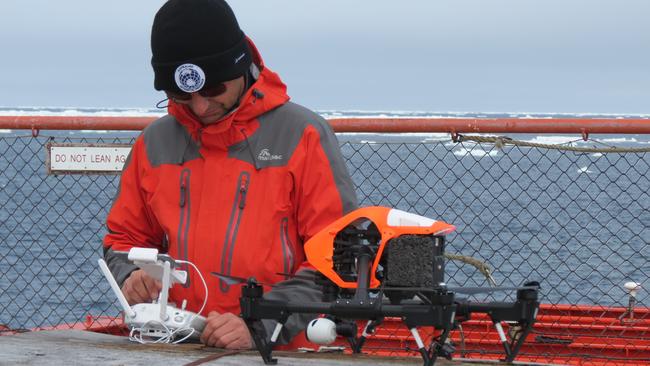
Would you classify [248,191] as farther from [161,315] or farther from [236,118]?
[161,315]

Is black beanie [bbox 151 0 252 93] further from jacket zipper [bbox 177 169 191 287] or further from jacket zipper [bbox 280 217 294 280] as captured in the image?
jacket zipper [bbox 280 217 294 280]

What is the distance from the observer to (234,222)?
3.63 metres

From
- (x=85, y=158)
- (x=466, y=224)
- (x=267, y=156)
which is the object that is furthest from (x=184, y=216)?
(x=466, y=224)

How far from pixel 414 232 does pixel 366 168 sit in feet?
79.8

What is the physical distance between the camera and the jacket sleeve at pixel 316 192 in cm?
353

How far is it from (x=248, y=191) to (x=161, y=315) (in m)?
0.48

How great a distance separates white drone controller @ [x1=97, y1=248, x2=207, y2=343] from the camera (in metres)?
3.38

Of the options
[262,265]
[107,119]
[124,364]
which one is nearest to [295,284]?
[262,265]

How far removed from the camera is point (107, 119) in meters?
6.25

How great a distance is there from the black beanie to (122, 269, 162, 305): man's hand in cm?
58

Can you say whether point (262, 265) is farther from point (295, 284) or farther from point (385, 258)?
point (385, 258)

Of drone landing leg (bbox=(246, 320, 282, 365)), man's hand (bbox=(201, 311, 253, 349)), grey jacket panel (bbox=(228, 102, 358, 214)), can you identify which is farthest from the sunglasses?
drone landing leg (bbox=(246, 320, 282, 365))

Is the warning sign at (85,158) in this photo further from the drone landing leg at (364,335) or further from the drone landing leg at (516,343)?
the drone landing leg at (516,343)

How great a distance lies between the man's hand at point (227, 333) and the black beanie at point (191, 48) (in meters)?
0.67
